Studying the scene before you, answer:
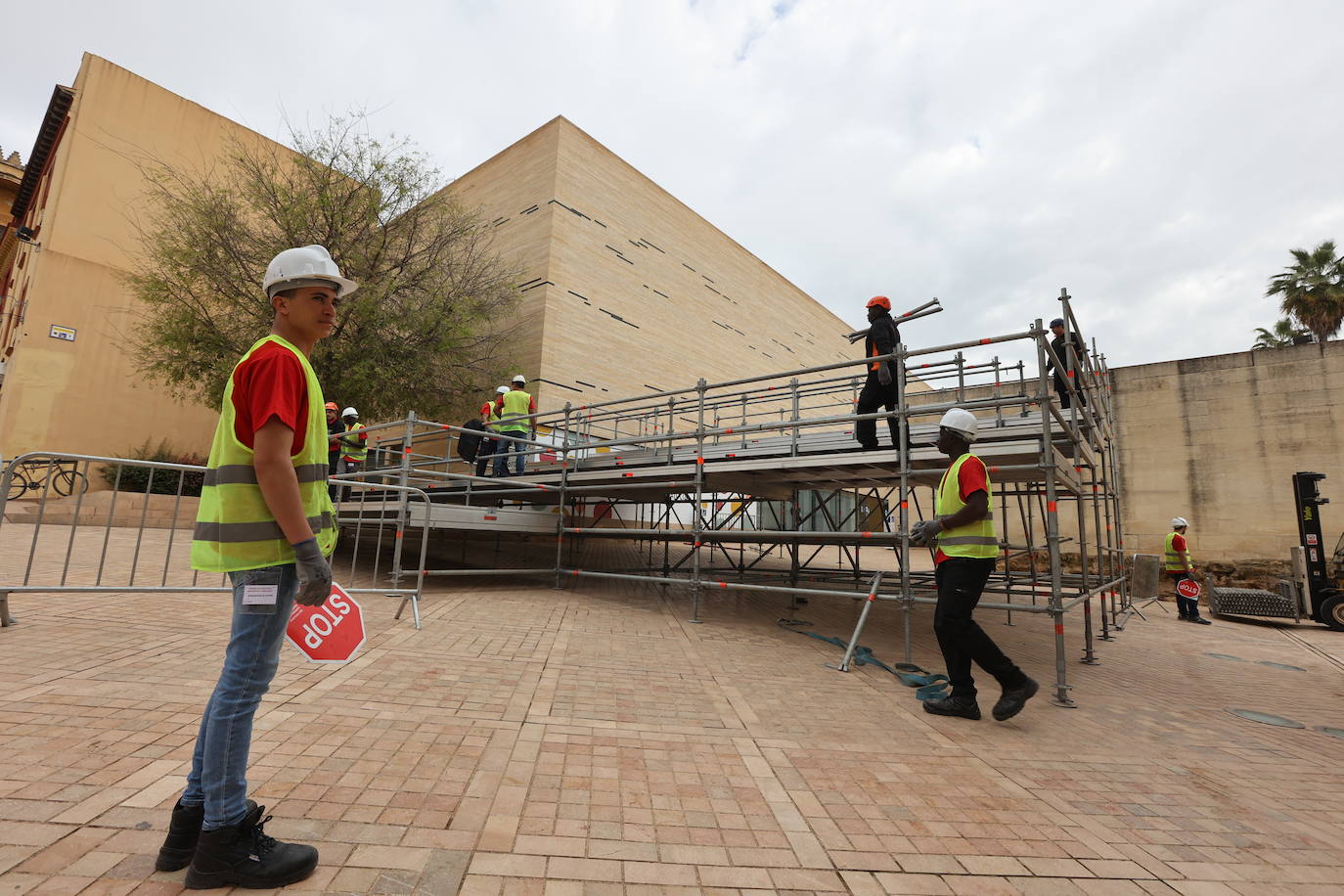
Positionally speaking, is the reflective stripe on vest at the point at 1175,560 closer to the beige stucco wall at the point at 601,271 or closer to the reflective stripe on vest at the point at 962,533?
the reflective stripe on vest at the point at 962,533

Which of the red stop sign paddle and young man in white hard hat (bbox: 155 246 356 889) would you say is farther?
the red stop sign paddle

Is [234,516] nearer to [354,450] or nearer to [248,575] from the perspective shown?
[248,575]

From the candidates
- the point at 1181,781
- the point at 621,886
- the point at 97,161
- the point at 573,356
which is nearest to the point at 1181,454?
the point at 573,356

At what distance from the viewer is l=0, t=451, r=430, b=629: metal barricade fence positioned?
4.62m

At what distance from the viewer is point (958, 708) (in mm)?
4191

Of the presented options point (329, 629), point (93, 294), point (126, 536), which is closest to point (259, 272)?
point (126, 536)

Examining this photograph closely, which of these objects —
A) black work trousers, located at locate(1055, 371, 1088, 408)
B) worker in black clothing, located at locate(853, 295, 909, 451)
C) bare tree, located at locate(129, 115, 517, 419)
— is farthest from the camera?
bare tree, located at locate(129, 115, 517, 419)

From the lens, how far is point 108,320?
18234 mm

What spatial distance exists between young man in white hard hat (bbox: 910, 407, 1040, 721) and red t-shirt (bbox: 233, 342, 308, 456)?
3827 mm

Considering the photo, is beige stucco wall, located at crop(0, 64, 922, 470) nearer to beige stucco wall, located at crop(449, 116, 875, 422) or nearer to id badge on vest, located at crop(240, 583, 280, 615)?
beige stucco wall, located at crop(449, 116, 875, 422)

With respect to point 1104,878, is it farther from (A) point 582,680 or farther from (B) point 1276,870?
(A) point 582,680

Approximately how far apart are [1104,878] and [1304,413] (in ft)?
68.2

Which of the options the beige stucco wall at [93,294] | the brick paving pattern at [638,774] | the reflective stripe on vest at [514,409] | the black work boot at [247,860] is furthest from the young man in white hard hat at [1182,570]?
the beige stucco wall at [93,294]

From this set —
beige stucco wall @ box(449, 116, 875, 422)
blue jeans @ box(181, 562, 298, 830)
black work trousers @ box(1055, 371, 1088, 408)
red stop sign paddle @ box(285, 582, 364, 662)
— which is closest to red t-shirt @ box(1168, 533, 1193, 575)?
black work trousers @ box(1055, 371, 1088, 408)
